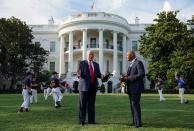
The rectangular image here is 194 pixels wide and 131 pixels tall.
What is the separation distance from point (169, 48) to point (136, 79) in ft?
139

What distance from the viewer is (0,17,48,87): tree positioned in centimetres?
5688

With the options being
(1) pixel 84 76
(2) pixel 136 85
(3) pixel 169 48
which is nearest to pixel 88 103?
(1) pixel 84 76

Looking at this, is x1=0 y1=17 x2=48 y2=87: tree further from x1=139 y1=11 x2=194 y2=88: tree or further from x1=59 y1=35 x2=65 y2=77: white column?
x1=139 y1=11 x2=194 y2=88: tree

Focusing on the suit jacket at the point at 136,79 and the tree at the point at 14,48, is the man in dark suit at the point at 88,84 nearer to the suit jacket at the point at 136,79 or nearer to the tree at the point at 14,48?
the suit jacket at the point at 136,79

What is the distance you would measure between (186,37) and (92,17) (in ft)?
52.0

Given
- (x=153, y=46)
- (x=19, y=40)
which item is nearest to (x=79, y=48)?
(x=19, y=40)

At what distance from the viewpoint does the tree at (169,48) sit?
48.4 meters

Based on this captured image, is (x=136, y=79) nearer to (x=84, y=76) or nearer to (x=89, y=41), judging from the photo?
(x=84, y=76)

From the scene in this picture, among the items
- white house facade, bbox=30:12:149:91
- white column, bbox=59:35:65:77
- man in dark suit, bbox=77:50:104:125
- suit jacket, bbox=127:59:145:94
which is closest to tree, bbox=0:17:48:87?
white column, bbox=59:35:65:77

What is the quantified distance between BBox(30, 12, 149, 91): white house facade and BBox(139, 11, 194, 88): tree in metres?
8.67

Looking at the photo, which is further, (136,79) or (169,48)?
(169,48)

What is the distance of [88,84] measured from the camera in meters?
11.3

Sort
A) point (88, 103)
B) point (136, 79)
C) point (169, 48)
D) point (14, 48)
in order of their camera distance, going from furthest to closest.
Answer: point (14, 48)
point (169, 48)
point (88, 103)
point (136, 79)

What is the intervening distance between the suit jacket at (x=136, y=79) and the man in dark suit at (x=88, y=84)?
1054 millimetres
